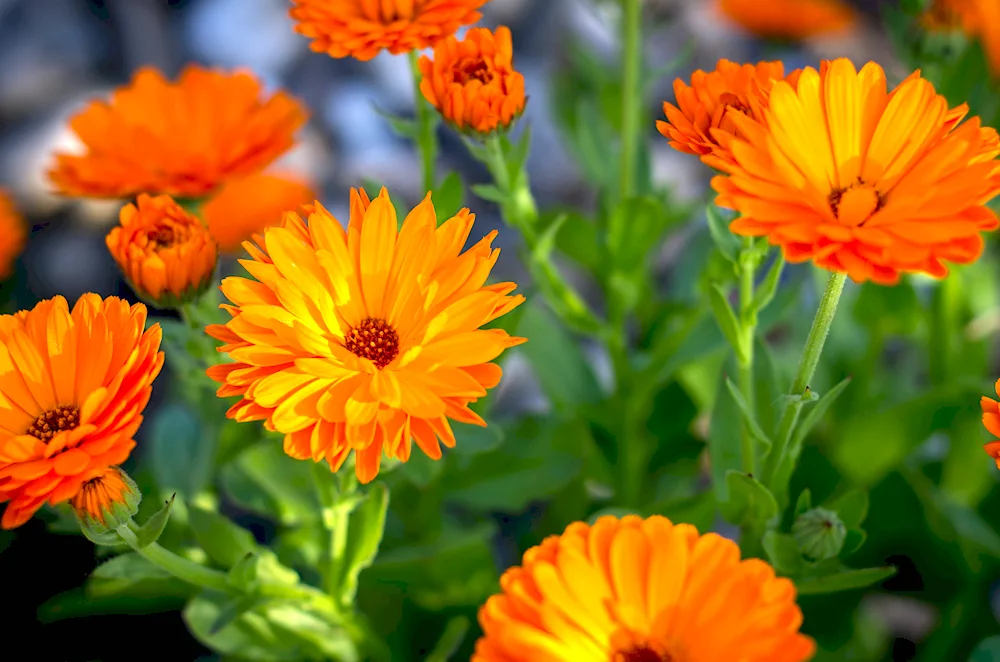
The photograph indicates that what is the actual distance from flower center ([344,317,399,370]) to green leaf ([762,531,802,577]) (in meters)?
0.38

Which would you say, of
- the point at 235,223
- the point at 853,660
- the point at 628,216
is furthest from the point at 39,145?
the point at 853,660

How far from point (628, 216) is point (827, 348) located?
48 cm

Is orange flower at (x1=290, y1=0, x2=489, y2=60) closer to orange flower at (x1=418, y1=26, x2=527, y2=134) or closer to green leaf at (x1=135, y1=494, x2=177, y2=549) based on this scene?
orange flower at (x1=418, y1=26, x2=527, y2=134)

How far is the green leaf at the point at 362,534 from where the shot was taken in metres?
0.87

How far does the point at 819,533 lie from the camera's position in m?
0.75

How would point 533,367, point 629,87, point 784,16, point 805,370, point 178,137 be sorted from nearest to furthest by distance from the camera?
1. point 805,370
2. point 178,137
3. point 629,87
4. point 533,367
5. point 784,16

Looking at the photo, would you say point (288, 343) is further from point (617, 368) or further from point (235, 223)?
point (235, 223)

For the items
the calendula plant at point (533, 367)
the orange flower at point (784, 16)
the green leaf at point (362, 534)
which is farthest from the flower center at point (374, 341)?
the orange flower at point (784, 16)

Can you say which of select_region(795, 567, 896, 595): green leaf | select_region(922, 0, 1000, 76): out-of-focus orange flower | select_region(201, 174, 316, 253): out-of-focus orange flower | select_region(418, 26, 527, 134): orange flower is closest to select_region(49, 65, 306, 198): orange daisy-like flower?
select_region(418, 26, 527, 134): orange flower

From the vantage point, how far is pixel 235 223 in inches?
57.2

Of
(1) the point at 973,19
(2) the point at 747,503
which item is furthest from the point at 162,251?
(1) the point at 973,19

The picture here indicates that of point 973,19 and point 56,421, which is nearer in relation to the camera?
point 56,421

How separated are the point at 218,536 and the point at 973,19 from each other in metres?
1.17

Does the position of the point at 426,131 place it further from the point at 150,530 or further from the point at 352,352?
the point at 150,530
